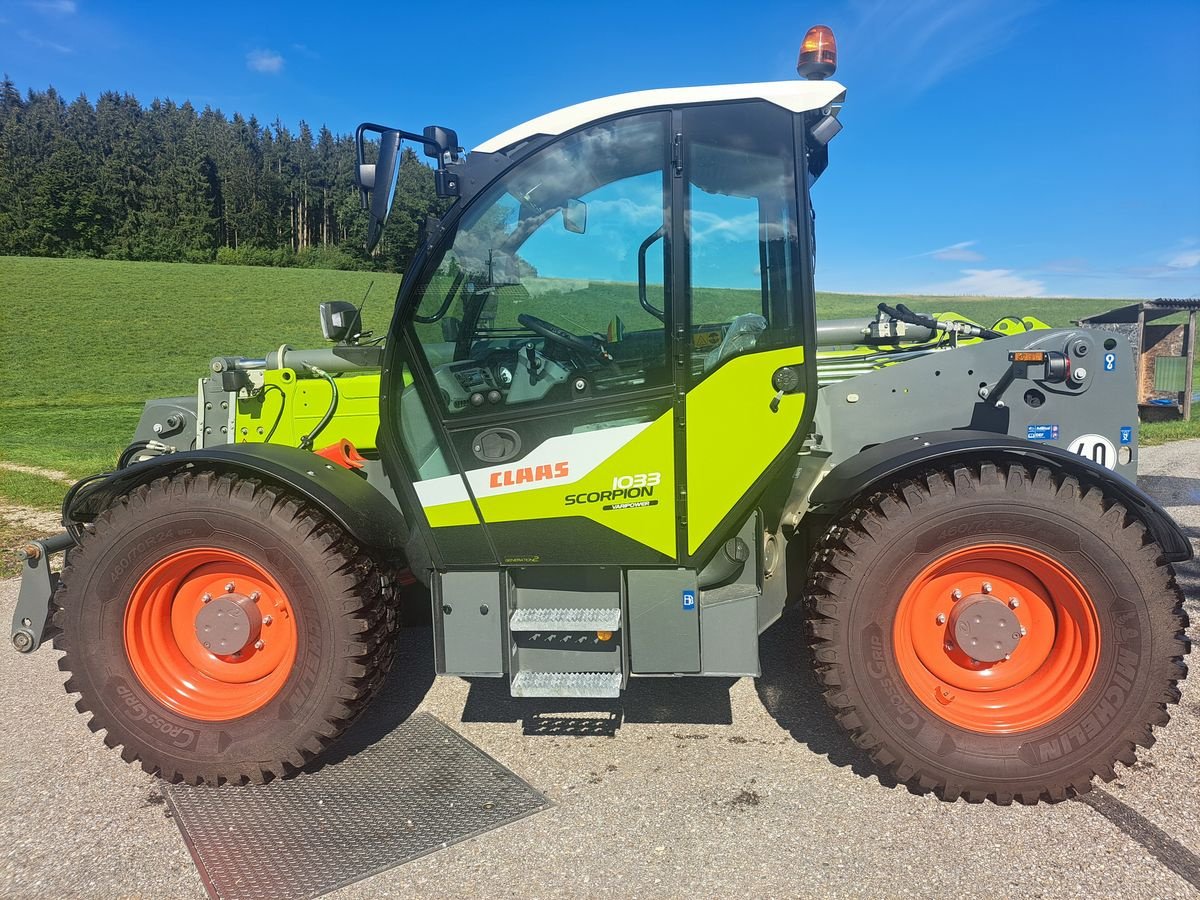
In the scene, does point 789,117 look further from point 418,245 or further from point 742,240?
point 418,245

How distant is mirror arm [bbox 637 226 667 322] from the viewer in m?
2.74

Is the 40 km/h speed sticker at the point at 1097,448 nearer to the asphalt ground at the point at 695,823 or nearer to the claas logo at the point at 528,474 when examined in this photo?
the asphalt ground at the point at 695,823

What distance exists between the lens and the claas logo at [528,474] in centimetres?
281

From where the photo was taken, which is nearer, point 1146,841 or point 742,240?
point 1146,841

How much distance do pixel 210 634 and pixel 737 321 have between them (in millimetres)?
2376

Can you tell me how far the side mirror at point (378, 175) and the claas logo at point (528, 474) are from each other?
37.9 inches

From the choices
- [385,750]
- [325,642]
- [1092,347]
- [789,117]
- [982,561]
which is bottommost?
[385,750]

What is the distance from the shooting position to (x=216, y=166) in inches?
2876

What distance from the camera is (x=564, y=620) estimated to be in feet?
9.39

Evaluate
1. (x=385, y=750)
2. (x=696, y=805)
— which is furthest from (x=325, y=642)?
(x=696, y=805)

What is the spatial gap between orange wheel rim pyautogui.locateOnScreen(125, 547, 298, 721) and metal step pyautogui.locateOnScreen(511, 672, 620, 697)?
93cm

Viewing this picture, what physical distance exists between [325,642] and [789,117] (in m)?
2.60

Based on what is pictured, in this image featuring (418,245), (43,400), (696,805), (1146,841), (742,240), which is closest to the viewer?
(1146,841)

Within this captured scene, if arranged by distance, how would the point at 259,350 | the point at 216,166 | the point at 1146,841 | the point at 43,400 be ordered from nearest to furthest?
the point at 1146,841 < the point at 43,400 < the point at 259,350 < the point at 216,166
